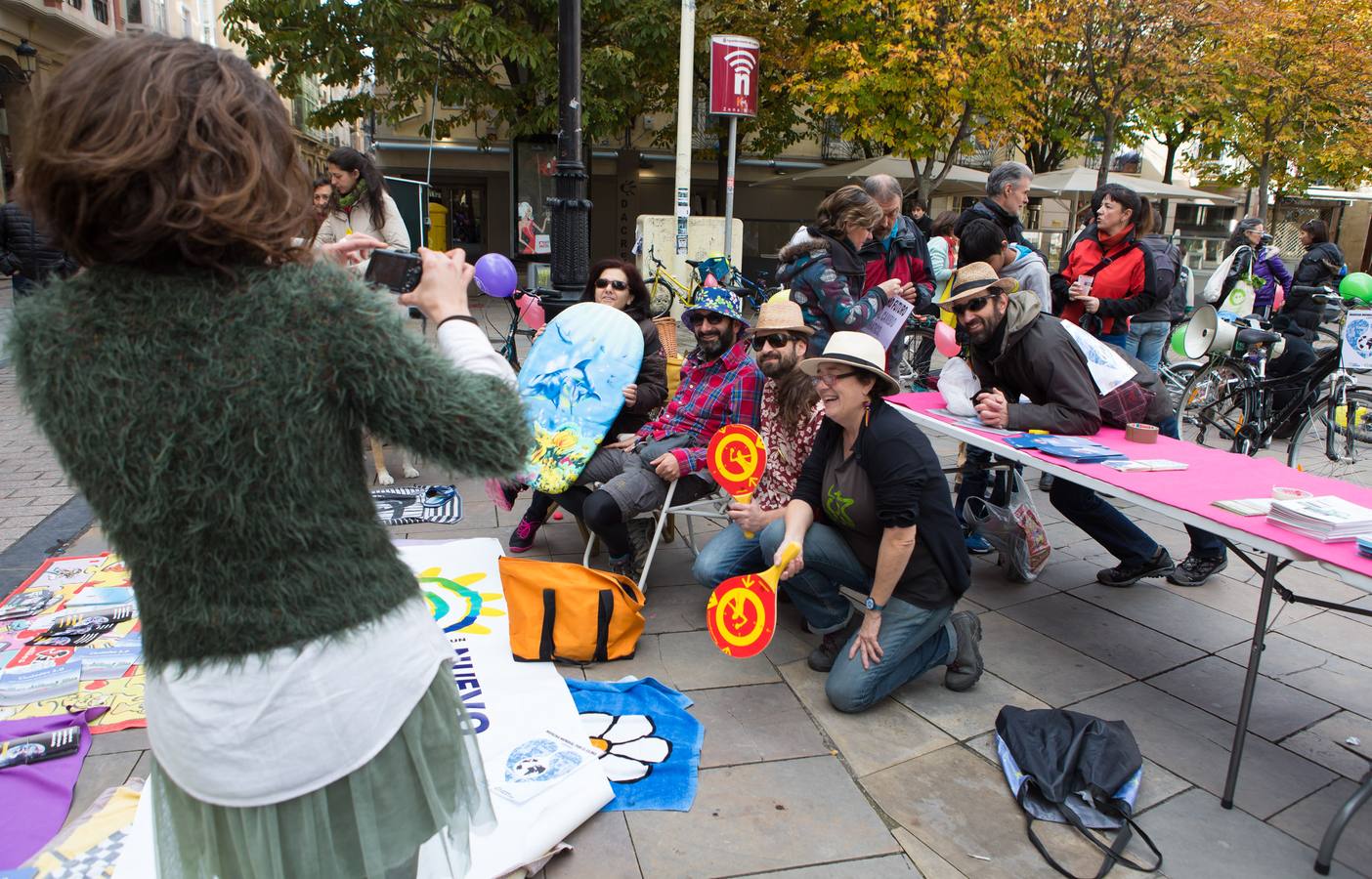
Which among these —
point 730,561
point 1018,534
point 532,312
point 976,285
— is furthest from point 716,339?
point 532,312

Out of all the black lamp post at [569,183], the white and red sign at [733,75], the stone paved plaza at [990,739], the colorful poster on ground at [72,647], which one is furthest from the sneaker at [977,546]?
the white and red sign at [733,75]

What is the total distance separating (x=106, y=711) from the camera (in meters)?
2.83

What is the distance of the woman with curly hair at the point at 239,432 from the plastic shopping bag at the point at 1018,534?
10.4 feet

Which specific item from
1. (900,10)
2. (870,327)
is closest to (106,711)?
(870,327)

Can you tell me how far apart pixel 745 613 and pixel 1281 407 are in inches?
210

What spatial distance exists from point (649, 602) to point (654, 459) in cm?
64

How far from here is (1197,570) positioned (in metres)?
4.11

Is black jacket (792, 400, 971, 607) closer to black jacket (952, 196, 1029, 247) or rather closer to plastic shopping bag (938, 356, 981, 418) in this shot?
plastic shopping bag (938, 356, 981, 418)

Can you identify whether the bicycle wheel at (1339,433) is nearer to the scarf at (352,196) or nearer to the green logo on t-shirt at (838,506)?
the green logo on t-shirt at (838,506)

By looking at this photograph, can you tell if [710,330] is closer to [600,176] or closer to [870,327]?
[870,327]

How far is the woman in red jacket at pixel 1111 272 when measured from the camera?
16.2ft

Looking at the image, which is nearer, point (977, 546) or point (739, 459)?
point (739, 459)

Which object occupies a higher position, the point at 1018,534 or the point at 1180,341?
the point at 1180,341

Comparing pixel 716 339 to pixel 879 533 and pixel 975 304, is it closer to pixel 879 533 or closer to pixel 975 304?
pixel 975 304
